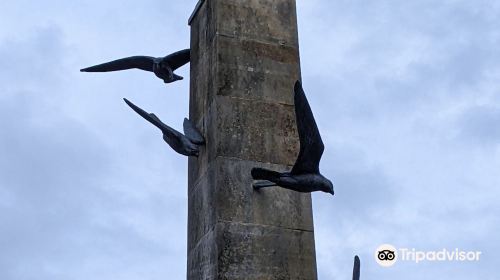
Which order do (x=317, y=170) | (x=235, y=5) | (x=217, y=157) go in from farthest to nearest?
(x=235, y=5), (x=217, y=157), (x=317, y=170)

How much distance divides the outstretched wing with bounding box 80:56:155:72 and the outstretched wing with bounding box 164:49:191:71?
30cm

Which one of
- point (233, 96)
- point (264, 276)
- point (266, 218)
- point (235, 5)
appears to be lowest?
point (264, 276)

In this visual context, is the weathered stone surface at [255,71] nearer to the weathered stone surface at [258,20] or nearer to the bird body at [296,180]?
the weathered stone surface at [258,20]

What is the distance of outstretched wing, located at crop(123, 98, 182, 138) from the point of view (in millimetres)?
13299

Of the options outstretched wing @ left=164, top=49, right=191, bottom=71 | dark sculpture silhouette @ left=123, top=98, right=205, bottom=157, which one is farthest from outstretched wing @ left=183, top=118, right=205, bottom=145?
outstretched wing @ left=164, top=49, right=191, bottom=71

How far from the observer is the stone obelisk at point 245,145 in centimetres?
1268

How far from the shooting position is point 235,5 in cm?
1415

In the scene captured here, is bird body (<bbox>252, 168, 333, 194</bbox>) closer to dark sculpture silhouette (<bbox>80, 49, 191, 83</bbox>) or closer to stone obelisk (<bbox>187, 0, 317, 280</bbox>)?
stone obelisk (<bbox>187, 0, 317, 280</bbox>)

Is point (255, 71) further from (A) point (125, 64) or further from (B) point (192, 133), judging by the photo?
(A) point (125, 64)

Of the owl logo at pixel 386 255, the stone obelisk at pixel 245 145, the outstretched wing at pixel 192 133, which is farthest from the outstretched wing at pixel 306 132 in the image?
the owl logo at pixel 386 255

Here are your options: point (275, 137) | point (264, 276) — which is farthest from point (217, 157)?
point (264, 276)

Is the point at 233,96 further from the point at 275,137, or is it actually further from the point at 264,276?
the point at 264,276

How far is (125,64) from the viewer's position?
15.6m

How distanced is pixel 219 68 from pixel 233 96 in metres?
0.50
